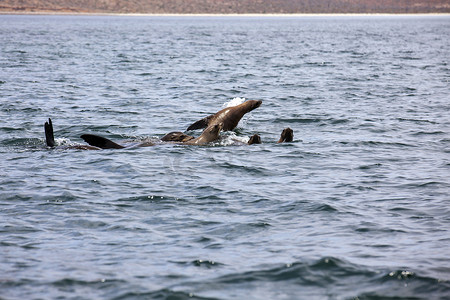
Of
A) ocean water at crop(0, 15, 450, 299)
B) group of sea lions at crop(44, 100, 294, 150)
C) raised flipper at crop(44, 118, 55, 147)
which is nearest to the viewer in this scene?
ocean water at crop(0, 15, 450, 299)

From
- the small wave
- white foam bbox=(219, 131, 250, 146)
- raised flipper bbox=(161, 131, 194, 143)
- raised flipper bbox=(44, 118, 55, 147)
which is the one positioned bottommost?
the small wave

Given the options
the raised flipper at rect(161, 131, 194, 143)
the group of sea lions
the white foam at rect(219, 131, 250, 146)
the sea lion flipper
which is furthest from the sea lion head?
the sea lion flipper

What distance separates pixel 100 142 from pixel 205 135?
2475mm

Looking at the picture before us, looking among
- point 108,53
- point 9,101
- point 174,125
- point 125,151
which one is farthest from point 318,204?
point 108,53

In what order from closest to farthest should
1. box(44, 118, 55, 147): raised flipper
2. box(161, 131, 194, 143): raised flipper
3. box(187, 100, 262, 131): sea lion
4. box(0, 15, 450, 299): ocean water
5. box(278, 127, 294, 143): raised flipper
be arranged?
1. box(0, 15, 450, 299): ocean water
2. box(44, 118, 55, 147): raised flipper
3. box(161, 131, 194, 143): raised flipper
4. box(278, 127, 294, 143): raised flipper
5. box(187, 100, 262, 131): sea lion

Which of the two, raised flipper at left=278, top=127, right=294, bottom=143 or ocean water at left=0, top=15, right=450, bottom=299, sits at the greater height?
raised flipper at left=278, top=127, right=294, bottom=143

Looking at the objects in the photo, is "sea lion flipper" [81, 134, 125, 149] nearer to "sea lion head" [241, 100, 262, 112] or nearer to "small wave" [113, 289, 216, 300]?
"sea lion head" [241, 100, 262, 112]

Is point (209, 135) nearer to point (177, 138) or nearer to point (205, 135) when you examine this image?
point (205, 135)

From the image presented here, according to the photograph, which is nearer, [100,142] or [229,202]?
[229,202]

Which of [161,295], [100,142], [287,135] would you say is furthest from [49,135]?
[161,295]

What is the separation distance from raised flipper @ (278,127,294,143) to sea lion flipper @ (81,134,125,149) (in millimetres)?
3895

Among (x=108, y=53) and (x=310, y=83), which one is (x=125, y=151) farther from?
(x=108, y=53)

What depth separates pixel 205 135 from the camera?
51.2 ft

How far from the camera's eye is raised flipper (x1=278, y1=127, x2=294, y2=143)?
15.9 m
